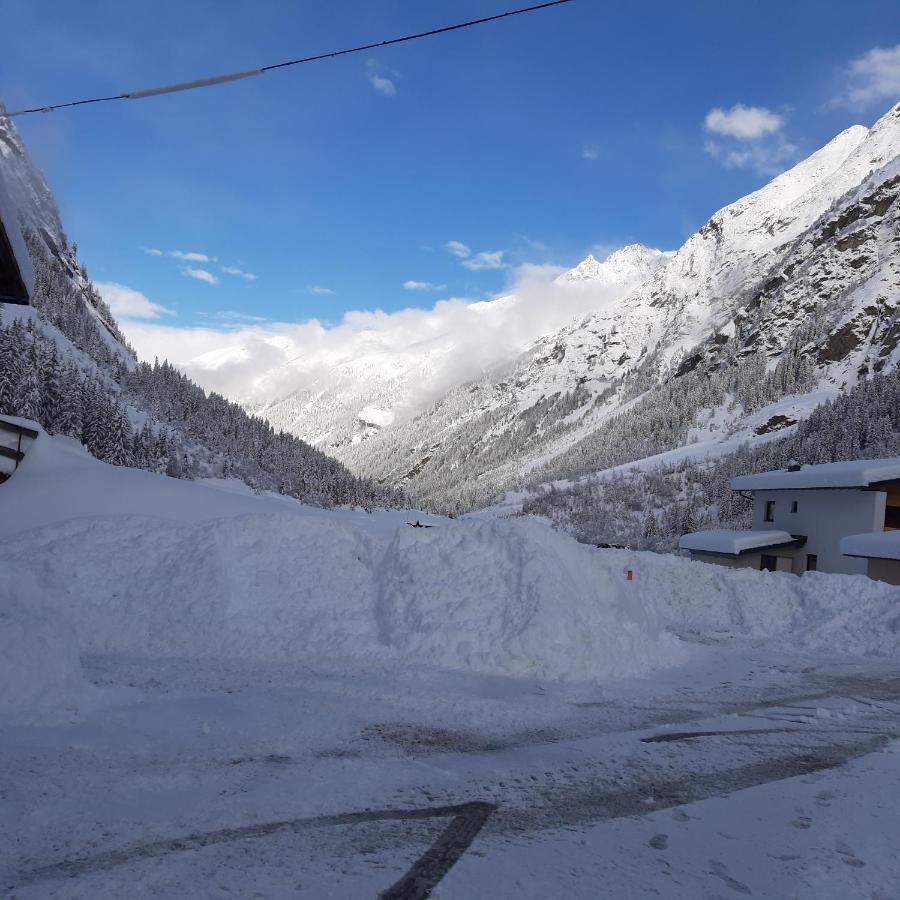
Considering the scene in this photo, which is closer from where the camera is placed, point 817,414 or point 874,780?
point 874,780

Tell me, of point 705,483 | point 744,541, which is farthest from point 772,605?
point 705,483

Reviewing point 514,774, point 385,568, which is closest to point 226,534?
point 385,568

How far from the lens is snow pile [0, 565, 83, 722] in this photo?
710cm

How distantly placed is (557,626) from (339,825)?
7.00 metres

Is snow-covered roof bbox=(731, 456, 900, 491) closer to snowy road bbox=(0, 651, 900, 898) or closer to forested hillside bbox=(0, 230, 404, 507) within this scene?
snowy road bbox=(0, 651, 900, 898)

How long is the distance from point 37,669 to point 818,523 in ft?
105

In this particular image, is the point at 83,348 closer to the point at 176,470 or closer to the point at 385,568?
the point at 176,470

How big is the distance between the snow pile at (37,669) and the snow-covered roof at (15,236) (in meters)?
5.13

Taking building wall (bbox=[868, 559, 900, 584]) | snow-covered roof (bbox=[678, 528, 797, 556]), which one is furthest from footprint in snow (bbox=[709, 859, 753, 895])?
snow-covered roof (bbox=[678, 528, 797, 556])

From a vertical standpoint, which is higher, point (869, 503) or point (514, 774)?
point (869, 503)

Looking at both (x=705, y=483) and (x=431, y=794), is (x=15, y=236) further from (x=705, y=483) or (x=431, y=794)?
(x=705, y=483)

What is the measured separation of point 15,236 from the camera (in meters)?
9.27

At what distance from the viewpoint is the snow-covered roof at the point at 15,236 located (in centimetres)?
883

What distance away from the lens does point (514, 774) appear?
6.45 metres
